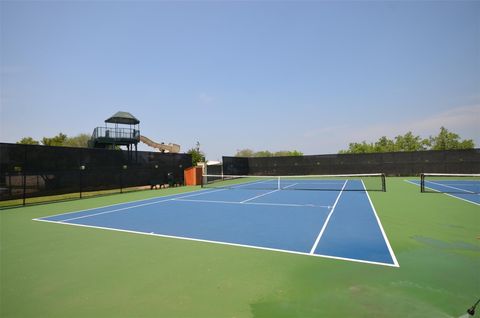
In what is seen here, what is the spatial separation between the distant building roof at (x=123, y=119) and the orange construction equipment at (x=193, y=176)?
8863 millimetres

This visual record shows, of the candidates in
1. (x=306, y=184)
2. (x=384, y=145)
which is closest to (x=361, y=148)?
(x=384, y=145)

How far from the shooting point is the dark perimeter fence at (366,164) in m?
30.9

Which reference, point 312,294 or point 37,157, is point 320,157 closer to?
point 37,157

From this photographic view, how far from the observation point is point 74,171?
18250 mm

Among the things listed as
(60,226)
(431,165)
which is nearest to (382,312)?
(60,226)

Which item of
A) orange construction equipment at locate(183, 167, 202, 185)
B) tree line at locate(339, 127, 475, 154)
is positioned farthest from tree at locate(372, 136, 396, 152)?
orange construction equipment at locate(183, 167, 202, 185)

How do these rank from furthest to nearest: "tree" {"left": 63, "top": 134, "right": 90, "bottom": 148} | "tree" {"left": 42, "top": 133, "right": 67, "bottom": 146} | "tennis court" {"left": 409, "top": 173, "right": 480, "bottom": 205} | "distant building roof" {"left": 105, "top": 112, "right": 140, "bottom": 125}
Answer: "tree" {"left": 63, "top": 134, "right": 90, "bottom": 148} → "tree" {"left": 42, "top": 133, "right": 67, "bottom": 146} → "distant building roof" {"left": 105, "top": 112, "right": 140, "bottom": 125} → "tennis court" {"left": 409, "top": 173, "right": 480, "bottom": 205}

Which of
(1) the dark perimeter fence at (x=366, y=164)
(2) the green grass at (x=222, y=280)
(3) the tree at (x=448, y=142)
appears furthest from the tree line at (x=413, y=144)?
(2) the green grass at (x=222, y=280)

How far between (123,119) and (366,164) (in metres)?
27.8

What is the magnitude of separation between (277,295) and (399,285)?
1.97 metres

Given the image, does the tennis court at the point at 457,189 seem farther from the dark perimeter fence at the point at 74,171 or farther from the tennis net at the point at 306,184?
the dark perimeter fence at the point at 74,171

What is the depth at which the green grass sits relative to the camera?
4.02m

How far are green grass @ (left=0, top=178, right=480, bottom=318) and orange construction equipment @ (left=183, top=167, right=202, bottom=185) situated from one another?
61.0 ft

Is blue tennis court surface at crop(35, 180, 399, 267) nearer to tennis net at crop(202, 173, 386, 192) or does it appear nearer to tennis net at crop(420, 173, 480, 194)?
tennis net at crop(420, 173, 480, 194)
